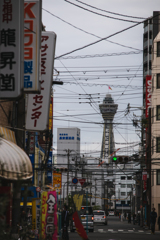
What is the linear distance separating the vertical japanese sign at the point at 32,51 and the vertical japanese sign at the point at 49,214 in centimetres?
768

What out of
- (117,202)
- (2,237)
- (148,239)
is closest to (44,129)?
(2,237)

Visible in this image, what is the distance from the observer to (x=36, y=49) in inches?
464

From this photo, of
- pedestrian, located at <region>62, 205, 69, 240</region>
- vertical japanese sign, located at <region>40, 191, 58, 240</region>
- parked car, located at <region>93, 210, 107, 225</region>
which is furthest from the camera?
parked car, located at <region>93, 210, 107, 225</region>

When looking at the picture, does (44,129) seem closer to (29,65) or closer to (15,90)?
(29,65)

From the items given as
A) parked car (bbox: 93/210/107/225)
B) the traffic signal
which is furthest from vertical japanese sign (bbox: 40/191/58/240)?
parked car (bbox: 93/210/107/225)

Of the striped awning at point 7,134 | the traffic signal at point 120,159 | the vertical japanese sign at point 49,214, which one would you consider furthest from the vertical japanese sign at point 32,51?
the traffic signal at point 120,159

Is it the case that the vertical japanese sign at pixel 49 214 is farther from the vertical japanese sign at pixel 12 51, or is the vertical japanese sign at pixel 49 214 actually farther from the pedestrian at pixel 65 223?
the vertical japanese sign at pixel 12 51

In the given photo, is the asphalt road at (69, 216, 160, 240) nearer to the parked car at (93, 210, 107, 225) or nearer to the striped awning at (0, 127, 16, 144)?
the striped awning at (0, 127, 16, 144)

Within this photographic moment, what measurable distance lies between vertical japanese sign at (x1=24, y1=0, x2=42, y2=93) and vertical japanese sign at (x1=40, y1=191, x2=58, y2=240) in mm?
7683

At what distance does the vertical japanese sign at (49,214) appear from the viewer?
1739 cm

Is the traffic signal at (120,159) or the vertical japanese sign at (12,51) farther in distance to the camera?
the traffic signal at (120,159)

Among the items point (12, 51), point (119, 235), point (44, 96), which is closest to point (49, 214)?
point (44, 96)

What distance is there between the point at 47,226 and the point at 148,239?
889 centimetres

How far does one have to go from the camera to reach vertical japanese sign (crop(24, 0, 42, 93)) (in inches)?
462
